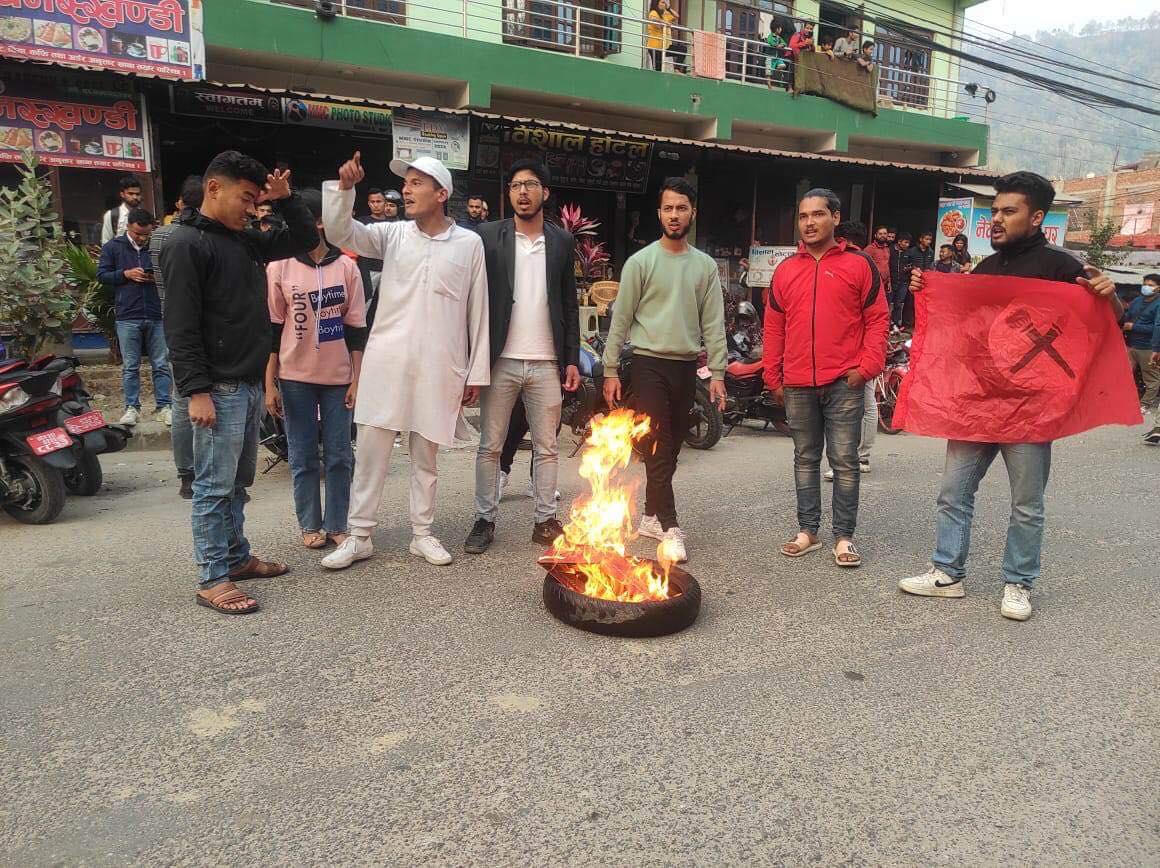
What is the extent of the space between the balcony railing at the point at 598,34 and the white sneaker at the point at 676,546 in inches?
413

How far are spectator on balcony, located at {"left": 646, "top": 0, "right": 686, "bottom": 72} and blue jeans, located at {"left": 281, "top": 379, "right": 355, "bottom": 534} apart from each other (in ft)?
43.1

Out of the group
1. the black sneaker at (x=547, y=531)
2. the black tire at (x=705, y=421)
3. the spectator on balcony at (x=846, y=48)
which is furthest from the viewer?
the spectator on balcony at (x=846, y=48)

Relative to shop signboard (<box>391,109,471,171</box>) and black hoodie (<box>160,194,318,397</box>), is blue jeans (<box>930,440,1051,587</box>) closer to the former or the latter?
black hoodie (<box>160,194,318,397</box>)

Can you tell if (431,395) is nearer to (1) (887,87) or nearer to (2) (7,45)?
(2) (7,45)

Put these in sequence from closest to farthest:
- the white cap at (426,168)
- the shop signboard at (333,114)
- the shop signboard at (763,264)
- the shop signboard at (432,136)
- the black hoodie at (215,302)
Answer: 1. the black hoodie at (215,302)
2. the white cap at (426,168)
3. the shop signboard at (333,114)
4. the shop signboard at (432,136)
5. the shop signboard at (763,264)

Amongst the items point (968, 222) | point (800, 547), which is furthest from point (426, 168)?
point (968, 222)

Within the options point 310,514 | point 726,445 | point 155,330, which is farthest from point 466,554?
point 155,330

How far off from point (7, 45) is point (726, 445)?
906 centimetres

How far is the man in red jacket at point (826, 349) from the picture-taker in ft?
14.6

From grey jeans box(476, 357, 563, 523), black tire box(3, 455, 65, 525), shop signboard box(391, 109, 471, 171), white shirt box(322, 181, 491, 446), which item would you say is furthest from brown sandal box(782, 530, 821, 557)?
shop signboard box(391, 109, 471, 171)

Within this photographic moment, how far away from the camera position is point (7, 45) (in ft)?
29.9

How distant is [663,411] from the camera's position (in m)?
4.72

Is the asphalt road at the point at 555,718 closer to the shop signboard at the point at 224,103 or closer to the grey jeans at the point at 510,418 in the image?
the grey jeans at the point at 510,418

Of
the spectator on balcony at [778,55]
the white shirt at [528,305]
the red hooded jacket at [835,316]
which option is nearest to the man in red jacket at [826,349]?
the red hooded jacket at [835,316]
